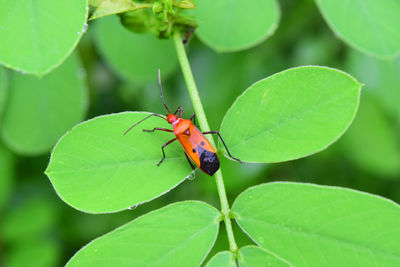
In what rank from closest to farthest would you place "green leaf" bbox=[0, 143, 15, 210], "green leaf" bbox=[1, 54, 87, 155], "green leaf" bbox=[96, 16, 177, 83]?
"green leaf" bbox=[1, 54, 87, 155], "green leaf" bbox=[96, 16, 177, 83], "green leaf" bbox=[0, 143, 15, 210]

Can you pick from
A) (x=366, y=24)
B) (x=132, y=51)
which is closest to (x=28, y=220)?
(x=132, y=51)

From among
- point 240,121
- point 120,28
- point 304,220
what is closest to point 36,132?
point 120,28

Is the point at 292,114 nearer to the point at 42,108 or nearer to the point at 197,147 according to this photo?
the point at 197,147

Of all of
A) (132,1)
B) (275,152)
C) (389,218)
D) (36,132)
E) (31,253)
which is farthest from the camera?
(31,253)

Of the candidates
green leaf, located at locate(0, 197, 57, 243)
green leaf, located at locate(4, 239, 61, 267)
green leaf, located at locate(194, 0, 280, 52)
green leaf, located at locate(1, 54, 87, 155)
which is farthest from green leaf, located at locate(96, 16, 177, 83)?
green leaf, located at locate(4, 239, 61, 267)

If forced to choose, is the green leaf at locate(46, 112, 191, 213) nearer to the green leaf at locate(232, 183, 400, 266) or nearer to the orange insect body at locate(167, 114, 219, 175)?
the orange insect body at locate(167, 114, 219, 175)

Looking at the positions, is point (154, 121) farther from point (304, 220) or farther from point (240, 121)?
point (304, 220)
